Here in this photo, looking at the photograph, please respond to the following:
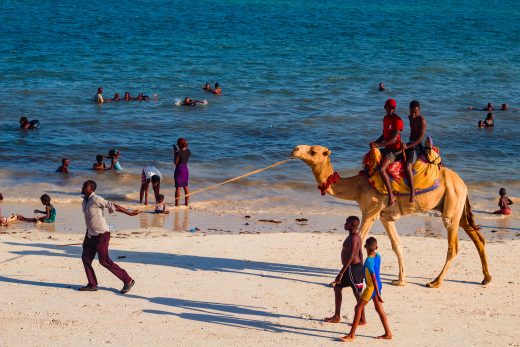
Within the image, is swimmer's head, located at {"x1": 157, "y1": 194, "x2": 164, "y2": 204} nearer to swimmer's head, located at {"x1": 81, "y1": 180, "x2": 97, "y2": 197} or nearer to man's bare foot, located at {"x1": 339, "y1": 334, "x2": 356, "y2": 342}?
swimmer's head, located at {"x1": 81, "y1": 180, "x2": 97, "y2": 197}

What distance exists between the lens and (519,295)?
14070mm

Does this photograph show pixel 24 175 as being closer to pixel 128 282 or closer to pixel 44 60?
pixel 128 282

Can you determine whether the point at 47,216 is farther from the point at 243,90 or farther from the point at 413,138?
the point at 243,90

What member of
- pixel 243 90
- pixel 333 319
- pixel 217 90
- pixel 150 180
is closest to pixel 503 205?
pixel 150 180

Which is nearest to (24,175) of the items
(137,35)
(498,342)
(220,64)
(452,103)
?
(498,342)

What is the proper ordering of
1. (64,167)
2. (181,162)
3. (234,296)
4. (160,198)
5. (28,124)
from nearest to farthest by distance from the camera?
(234,296)
(160,198)
(181,162)
(64,167)
(28,124)

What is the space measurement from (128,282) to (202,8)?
61.8 metres

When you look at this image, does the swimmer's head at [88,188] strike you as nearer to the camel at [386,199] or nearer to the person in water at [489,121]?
the camel at [386,199]

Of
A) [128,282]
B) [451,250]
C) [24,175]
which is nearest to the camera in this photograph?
[128,282]

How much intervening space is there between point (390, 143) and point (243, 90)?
2667cm

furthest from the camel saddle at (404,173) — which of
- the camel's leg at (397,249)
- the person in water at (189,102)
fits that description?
the person in water at (189,102)

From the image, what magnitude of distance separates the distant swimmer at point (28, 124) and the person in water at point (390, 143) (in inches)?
748

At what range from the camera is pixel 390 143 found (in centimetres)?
1420

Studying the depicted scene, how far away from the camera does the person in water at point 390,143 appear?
1417 cm
